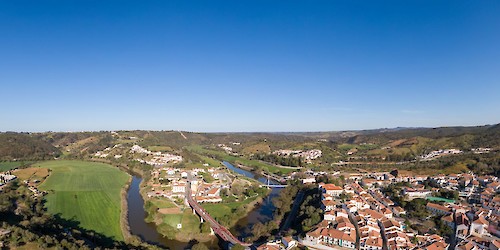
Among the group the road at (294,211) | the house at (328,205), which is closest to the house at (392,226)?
the house at (328,205)

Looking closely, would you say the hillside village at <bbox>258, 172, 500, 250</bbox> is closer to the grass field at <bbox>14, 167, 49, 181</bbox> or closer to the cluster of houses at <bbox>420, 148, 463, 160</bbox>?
the cluster of houses at <bbox>420, 148, 463, 160</bbox>

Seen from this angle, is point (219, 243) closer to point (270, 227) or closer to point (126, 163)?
point (270, 227)

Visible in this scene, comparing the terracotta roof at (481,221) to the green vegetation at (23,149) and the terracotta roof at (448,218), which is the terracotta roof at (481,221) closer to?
the terracotta roof at (448,218)

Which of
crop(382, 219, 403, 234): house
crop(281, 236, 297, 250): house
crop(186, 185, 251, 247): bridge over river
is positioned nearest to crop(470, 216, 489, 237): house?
crop(382, 219, 403, 234): house

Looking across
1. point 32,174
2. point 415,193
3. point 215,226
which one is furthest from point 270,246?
point 32,174

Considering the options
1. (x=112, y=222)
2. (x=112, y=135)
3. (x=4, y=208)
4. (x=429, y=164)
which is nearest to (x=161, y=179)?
(x=112, y=222)
